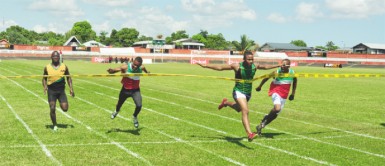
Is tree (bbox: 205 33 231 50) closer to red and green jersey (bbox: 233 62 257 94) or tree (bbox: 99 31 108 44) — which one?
tree (bbox: 99 31 108 44)

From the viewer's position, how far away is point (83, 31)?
7288 inches

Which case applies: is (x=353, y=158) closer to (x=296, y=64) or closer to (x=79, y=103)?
(x=79, y=103)

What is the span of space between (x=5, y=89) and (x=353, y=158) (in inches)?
759

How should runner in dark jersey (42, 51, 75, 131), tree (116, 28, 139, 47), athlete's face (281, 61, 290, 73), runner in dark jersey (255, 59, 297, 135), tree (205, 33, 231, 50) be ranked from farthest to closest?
tree (205, 33, 231, 50) < tree (116, 28, 139, 47) < runner in dark jersey (42, 51, 75, 131) < athlete's face (281, 61, 290, 73) < runner in dark jersey (255, 59, 297, 135)

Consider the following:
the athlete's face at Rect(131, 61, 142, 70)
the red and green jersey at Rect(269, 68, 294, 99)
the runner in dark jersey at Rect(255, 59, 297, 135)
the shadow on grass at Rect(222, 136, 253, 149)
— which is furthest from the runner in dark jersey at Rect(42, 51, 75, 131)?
the red and green jersey at Rect(269, 68, 294, 99)

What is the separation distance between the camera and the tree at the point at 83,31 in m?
177

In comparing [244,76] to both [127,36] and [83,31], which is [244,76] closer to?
[127,36]

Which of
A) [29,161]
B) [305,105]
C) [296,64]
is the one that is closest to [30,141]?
[29,161]

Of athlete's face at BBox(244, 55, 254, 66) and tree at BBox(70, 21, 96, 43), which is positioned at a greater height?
tree at BBox(70, 21, 96, 43)

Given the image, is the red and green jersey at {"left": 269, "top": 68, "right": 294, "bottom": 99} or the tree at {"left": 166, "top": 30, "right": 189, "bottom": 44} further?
the tree at {"left": 166, "top": 30, "right": 189, "bottom": 44}

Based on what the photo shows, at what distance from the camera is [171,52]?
9881 centimetres

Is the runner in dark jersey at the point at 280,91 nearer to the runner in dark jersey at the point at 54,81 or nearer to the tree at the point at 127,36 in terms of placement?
the runner in dark jersey at the point at 54,81

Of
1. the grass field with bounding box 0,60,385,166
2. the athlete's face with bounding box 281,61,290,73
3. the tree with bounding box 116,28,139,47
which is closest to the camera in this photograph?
the grass field with bounding box 0,60,385,166

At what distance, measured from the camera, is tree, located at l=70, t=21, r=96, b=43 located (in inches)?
6983
